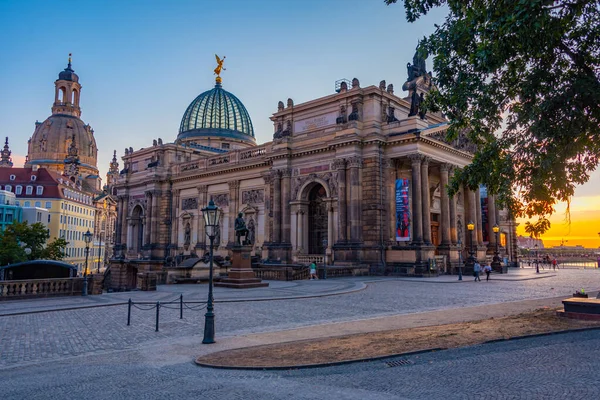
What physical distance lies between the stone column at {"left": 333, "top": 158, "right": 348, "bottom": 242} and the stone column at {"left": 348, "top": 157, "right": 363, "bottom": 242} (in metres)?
0.77

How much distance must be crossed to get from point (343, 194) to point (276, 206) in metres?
8.02

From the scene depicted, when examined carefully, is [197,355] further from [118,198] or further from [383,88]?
[118,198]

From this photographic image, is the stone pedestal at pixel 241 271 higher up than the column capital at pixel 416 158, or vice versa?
the column capital at pixel 416 158

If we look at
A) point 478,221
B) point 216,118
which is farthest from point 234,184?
point 478,221

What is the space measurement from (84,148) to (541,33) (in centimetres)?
14301

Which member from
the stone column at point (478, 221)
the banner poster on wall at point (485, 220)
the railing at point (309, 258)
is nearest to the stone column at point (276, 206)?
the railing at point (309, 258)

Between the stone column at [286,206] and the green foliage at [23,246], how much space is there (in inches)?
1059

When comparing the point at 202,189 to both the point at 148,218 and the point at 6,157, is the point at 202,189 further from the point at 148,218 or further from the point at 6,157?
the point at 6,157

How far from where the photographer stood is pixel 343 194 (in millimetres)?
40781

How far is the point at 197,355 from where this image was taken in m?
10.2

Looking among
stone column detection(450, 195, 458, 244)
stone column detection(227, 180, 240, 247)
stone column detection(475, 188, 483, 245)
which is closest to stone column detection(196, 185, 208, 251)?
stone column detection(227, 180, 240, 247)

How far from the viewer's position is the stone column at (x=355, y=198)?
39.4m

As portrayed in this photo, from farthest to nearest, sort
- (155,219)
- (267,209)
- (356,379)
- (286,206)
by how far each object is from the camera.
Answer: (155,219), (267,209), (286,206), (356,379)

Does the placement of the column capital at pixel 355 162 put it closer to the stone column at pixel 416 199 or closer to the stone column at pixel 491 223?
the stone column at pixel 416 199
